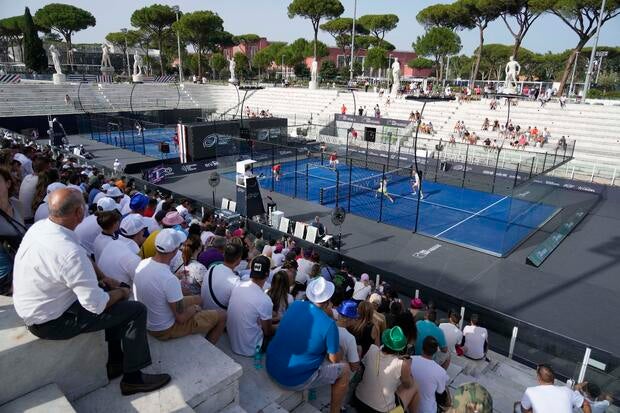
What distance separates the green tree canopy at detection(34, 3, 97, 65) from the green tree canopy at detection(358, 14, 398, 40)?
5798cm

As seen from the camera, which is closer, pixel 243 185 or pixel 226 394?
pixel 226 394

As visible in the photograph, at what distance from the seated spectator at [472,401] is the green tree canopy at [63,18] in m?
94.4

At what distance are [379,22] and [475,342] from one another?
93364 millimetres

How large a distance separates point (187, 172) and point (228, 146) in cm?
459

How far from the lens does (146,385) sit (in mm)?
3793

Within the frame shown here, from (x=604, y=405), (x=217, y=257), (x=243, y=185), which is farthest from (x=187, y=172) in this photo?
(x=604, y=405)

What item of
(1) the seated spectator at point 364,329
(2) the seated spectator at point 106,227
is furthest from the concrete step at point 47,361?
(1) the seated spectator at point 364,329

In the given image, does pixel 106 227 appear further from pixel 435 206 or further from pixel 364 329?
pixel 435 206

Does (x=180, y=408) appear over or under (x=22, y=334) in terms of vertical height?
under

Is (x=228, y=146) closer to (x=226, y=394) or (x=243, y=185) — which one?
(x=243, y=185)

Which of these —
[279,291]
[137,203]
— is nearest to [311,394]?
[279,291]

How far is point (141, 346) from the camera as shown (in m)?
3.85

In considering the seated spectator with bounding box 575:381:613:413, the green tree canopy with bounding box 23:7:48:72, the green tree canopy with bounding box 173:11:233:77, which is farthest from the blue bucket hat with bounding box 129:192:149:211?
the green tree canopy with bounding box 173:11:233:77

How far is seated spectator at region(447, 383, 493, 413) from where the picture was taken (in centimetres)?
302
